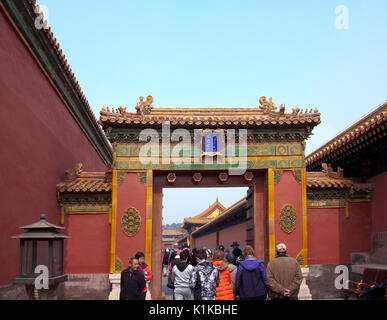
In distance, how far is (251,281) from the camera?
6.86 m

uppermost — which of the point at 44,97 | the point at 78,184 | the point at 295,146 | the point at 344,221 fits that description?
the point at 44,97

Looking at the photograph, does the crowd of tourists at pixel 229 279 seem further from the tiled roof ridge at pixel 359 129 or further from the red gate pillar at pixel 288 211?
the tiled roof ridge at pixel 359 129

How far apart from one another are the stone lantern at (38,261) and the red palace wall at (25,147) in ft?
2.73

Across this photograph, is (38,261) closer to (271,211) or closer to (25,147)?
(25,147)

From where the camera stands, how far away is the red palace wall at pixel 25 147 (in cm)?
904

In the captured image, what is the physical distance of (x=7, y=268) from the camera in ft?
29.7

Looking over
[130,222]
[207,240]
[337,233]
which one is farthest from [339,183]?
[207,240]

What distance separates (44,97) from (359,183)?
9292mm

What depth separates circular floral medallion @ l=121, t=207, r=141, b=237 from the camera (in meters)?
11.8

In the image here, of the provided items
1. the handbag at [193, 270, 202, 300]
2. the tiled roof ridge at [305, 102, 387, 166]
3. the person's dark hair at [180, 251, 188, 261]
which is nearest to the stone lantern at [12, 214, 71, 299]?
the person's dark hair at [180, 251, 188, 261]

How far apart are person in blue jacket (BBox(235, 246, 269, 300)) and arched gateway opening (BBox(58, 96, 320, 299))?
500 cm

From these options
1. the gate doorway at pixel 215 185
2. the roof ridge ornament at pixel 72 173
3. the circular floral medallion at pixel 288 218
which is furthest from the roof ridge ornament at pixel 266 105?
the roof ridge ornament at pixel 72 173
